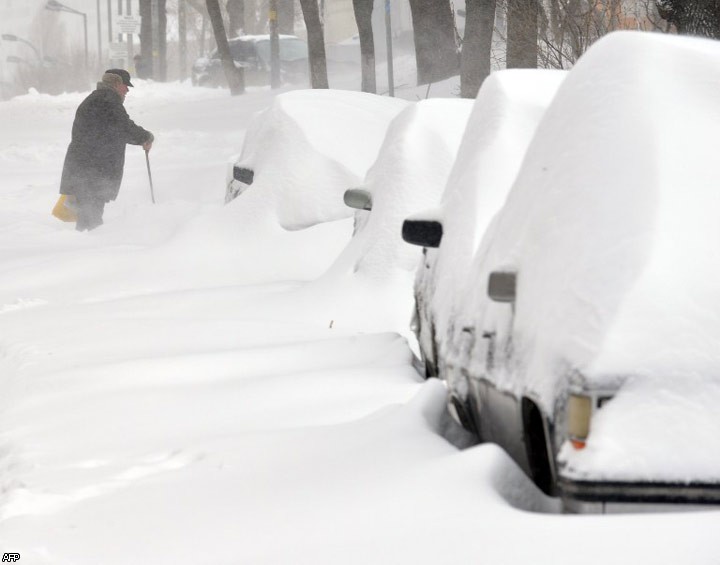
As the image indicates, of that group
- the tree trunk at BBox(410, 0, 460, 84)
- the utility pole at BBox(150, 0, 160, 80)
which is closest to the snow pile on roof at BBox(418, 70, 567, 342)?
the tree trunk at BBox(410, 0, 460, 84)

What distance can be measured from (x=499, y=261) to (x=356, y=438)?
0.76 meters

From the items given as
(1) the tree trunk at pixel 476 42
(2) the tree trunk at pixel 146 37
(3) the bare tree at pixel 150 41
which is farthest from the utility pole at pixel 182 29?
(1) the tree trunk at pixel 476 42

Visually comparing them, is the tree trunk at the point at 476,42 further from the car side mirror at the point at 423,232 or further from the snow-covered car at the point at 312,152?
the car side mirror at the point at 423,232

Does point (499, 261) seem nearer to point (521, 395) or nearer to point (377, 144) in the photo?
point (521, 395)

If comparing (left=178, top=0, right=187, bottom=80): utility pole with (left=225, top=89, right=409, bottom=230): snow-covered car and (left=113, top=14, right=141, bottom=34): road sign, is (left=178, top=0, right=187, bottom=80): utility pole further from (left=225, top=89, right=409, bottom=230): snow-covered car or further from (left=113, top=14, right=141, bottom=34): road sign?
(left=225, top=89, right=409, bottom=230): snow-covered car

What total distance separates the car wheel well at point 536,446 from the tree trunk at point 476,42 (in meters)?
13.4

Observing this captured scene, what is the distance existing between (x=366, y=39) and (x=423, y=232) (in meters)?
19.2

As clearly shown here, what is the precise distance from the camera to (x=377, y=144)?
1045 cm

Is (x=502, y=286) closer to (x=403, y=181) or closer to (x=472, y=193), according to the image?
(x=472, y=193)

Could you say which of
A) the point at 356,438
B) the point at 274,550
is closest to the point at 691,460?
the point at 274,550

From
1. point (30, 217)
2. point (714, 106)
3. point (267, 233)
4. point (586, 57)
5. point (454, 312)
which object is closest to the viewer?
point (714, 106)

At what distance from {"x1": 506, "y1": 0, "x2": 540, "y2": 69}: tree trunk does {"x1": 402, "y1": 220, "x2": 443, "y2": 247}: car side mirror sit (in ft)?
30.9

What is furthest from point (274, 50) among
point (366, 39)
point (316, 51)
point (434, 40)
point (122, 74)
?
point (122, 74)

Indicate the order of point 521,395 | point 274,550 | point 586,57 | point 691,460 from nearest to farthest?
point 691,460 → point 274,550 → point 521,395 → point 586,57
